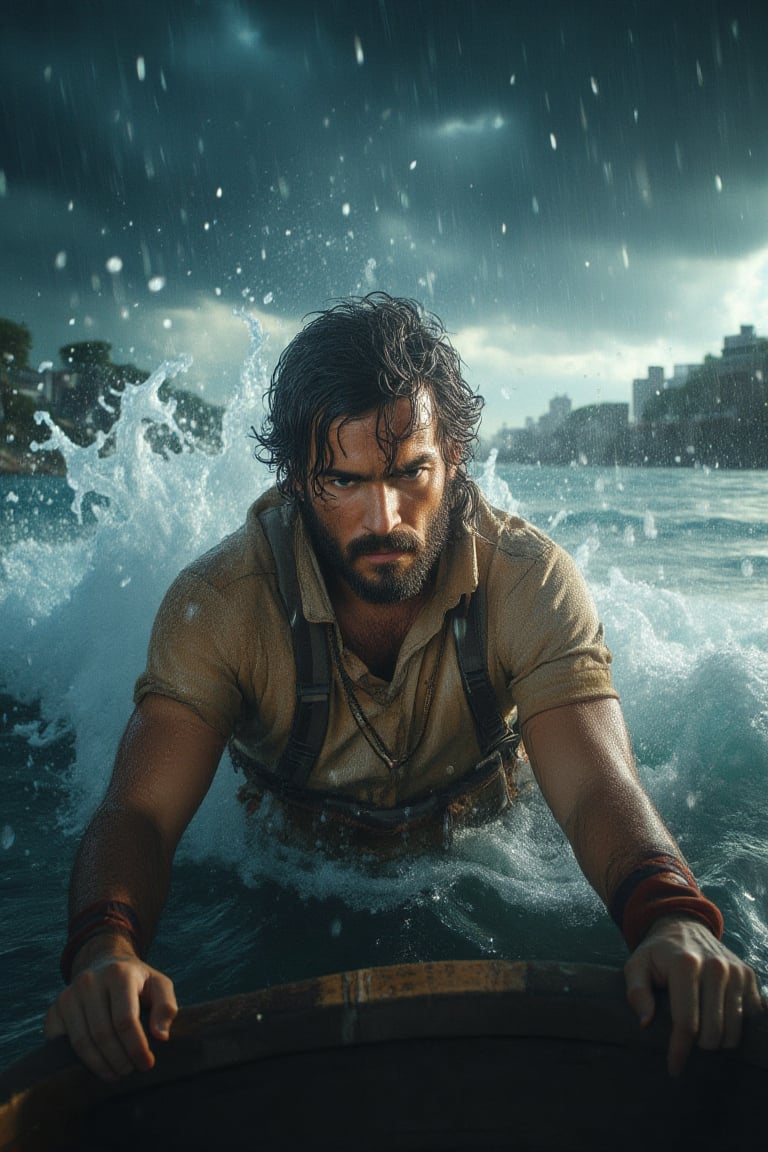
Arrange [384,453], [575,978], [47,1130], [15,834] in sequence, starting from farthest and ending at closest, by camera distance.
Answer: [15,834] < [384,453] < [575,978] < [47,1130]

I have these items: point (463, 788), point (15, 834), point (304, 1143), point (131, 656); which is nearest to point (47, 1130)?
Result: point (304, 1143)

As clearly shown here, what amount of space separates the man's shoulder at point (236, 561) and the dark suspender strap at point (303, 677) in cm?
4

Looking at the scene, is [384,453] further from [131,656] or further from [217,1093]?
[131,656]

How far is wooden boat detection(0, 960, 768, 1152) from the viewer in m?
1.38

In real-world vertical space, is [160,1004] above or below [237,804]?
above

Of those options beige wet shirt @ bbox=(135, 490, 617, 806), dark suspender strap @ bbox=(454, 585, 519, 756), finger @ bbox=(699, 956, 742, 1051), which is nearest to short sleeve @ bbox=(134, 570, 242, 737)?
beige wet shirt @ bbox=(135, 490, 617, 806)

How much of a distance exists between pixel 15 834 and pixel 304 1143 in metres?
3.16

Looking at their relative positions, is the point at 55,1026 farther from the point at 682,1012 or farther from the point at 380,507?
the point at 380,507

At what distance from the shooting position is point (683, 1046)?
4.48 ft

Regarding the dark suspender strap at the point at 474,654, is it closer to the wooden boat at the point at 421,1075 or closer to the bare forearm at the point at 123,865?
the bare forearm at the point at 123,865

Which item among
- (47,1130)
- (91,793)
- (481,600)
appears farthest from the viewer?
(91,793)

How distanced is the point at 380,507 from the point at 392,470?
114 millimetres

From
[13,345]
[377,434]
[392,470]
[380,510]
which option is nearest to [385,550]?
[380,510]

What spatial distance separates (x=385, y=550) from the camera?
254cm
